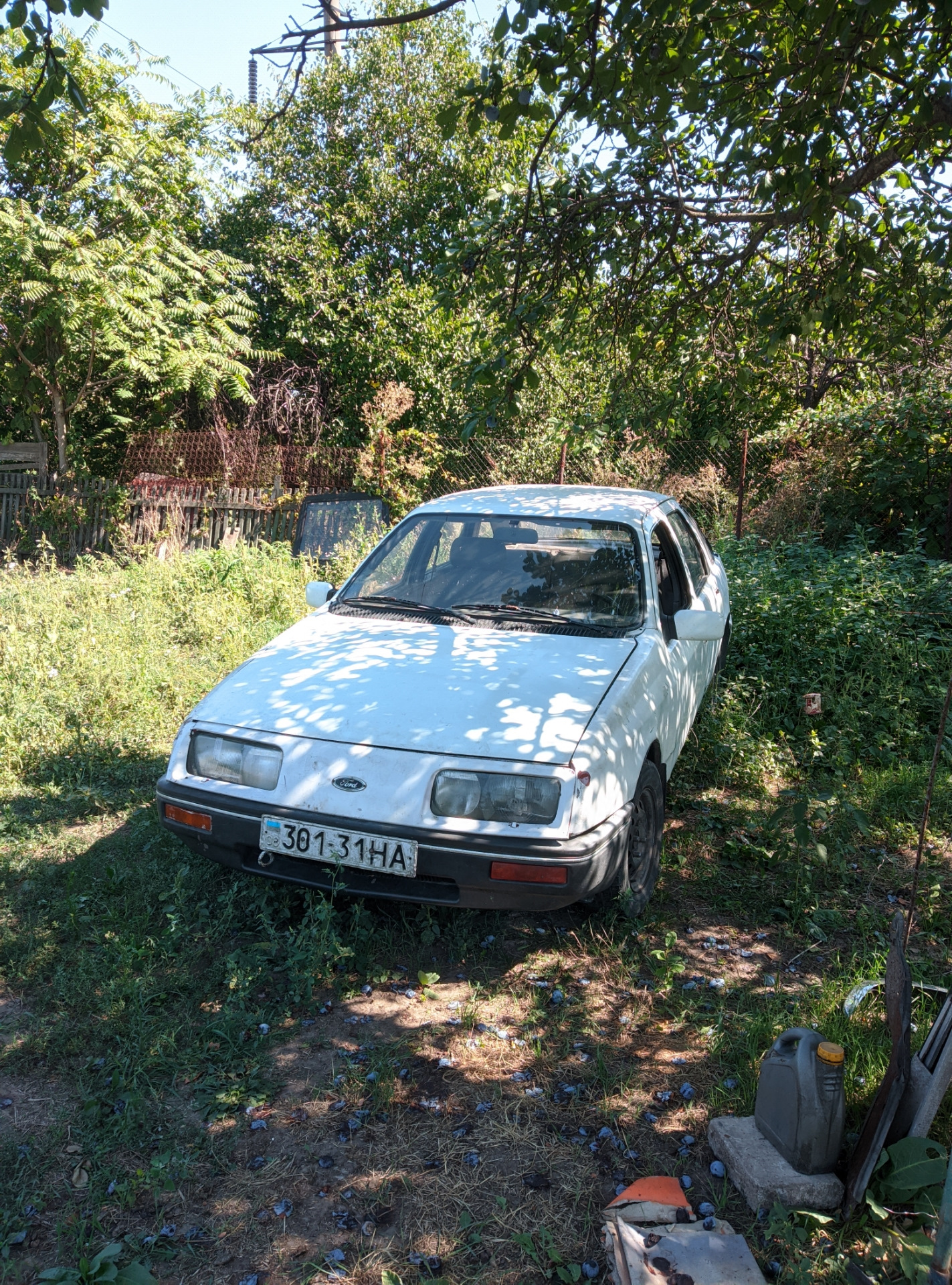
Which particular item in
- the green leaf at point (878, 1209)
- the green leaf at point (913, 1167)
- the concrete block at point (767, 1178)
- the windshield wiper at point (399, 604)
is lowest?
the concrete block at point (767, 1178)

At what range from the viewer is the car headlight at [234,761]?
3.23 metres

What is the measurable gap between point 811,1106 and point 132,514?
12.2m

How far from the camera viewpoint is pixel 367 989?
318 centimetres

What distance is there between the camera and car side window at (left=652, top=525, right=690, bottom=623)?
4.34m

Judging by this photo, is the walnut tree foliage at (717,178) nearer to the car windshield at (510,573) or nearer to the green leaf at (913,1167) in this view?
the car windshield at (510,573)

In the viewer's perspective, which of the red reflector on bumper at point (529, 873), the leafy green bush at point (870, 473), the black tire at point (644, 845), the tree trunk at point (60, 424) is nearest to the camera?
the red reflector on bumper at point (529, 873)

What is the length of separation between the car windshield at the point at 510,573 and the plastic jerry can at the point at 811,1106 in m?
1.99

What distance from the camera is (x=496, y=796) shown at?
9.86ft

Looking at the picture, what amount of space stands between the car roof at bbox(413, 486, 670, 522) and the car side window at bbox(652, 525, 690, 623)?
0.17 metres

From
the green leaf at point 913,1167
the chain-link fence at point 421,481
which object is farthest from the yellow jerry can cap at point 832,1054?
the chain-link fence at point 421,481

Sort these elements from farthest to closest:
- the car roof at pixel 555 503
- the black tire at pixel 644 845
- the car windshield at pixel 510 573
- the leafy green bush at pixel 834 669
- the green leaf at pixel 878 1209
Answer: the leafy green bush at pixel 834 669
the car roof at pixel 555 503
the car windshield at pixel 510 573
the black tire at pixel 644 845
the green leaf at pixel 878 1209

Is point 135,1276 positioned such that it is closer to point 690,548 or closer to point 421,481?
point 690,548


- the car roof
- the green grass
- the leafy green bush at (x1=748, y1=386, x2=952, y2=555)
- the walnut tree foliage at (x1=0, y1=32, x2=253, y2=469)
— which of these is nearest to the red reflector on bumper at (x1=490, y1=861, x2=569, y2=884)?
the green grass

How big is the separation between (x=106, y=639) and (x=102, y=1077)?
14.2 feet
